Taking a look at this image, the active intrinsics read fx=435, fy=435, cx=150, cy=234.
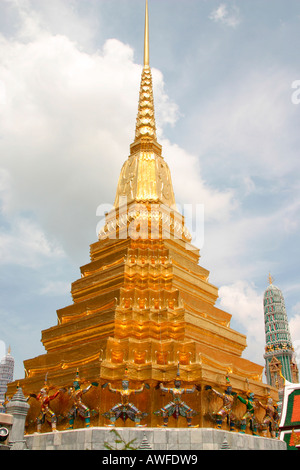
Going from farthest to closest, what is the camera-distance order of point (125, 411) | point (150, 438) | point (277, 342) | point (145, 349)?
point (277, 342), point (145, 349), point (125, 411), point (150, 438)

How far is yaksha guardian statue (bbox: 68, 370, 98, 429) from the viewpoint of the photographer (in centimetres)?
1410

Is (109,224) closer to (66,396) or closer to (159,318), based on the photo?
(159,318)

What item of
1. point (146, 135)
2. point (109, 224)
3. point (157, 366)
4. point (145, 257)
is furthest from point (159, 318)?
point (146, 135)

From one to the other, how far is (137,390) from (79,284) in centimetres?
760

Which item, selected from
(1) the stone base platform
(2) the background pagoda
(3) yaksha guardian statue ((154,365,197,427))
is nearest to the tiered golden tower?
(3) yaksha guardian statue ((154,365,197,427))

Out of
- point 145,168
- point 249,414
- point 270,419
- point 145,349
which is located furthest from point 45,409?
point 145,168

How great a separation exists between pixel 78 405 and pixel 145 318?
13.7 feet

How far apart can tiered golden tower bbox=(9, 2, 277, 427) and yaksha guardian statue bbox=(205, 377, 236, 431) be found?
15.0 inches

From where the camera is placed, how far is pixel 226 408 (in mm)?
14875

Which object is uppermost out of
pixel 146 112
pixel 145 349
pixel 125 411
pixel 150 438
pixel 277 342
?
pixel 146 112

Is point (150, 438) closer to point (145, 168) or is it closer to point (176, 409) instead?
point (176, 409)

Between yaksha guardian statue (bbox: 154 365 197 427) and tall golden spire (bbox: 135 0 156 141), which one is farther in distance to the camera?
tall golden spire (bbox: 135 0 156 141)

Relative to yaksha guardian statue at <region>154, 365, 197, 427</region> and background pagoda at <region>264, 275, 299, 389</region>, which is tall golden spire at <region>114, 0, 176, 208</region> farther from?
background pagoda at <region>264, 275, 299, 389</region>
